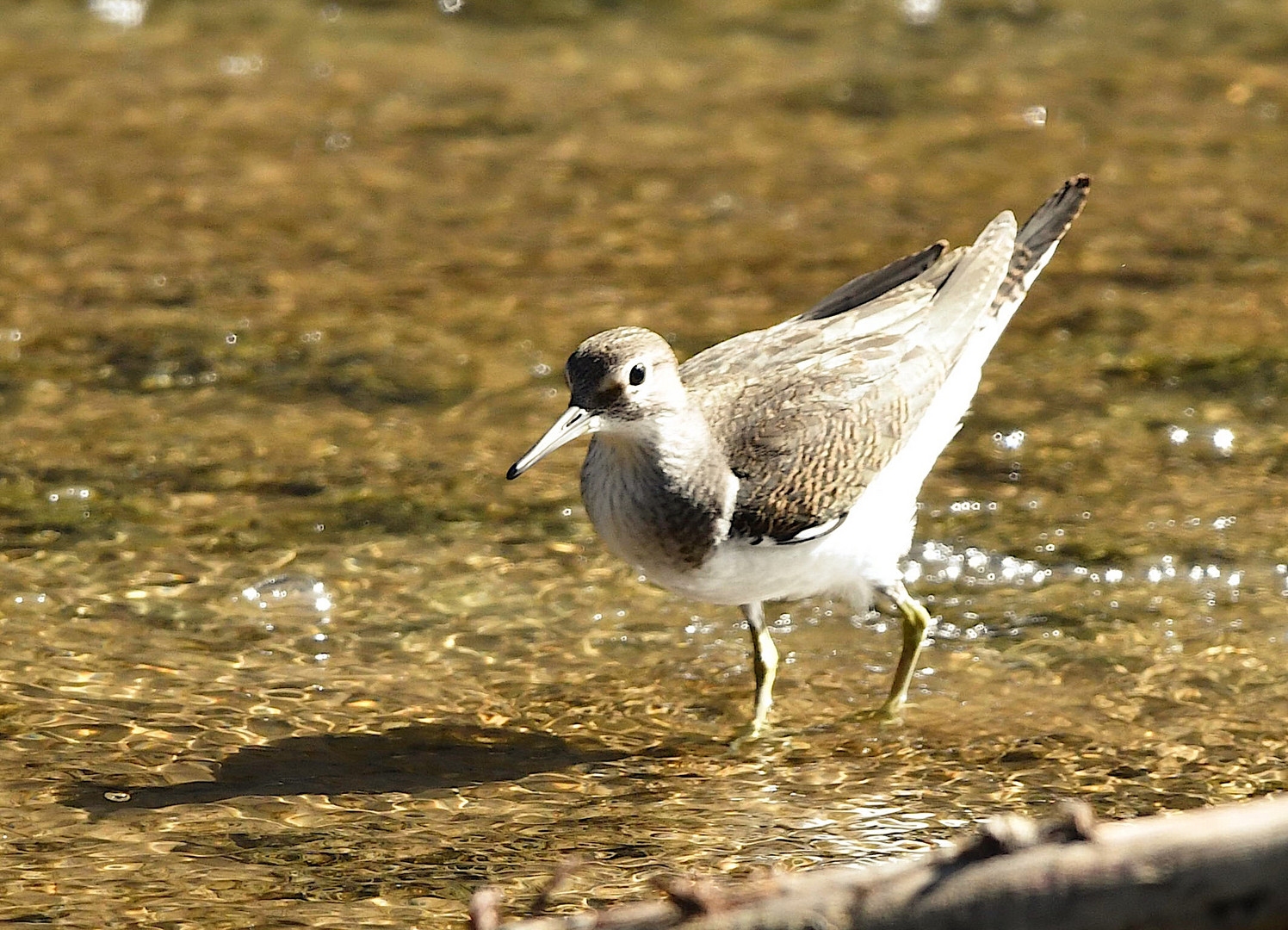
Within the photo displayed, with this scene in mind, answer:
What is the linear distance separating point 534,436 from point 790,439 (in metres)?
2.10

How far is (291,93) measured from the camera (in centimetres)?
1183

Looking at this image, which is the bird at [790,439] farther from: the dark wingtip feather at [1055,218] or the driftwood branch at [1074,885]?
the driftwood branch at [1074,885]

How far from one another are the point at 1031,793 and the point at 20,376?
16.3 feet

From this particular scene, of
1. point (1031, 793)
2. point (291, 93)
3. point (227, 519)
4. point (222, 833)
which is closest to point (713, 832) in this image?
point (1031, 793)

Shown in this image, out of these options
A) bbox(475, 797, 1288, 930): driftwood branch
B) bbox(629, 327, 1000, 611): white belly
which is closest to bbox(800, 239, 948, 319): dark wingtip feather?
bbox(629, 327, 1000, 611): white belly

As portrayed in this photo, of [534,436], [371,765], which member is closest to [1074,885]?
[371,765]

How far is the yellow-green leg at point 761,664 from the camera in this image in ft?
19.6

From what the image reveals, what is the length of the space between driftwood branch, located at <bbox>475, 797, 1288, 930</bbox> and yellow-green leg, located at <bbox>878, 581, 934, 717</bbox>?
9.05 ft

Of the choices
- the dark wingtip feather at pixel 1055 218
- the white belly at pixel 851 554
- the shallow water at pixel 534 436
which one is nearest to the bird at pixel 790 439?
the white belly at pixel 851 554

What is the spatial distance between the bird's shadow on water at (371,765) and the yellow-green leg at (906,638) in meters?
0.82

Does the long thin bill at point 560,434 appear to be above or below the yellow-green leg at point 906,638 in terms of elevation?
above

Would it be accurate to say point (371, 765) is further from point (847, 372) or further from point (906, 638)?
point (847, 372)

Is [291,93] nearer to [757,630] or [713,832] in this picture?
[757,630]

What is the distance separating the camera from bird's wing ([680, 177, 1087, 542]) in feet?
19.1
